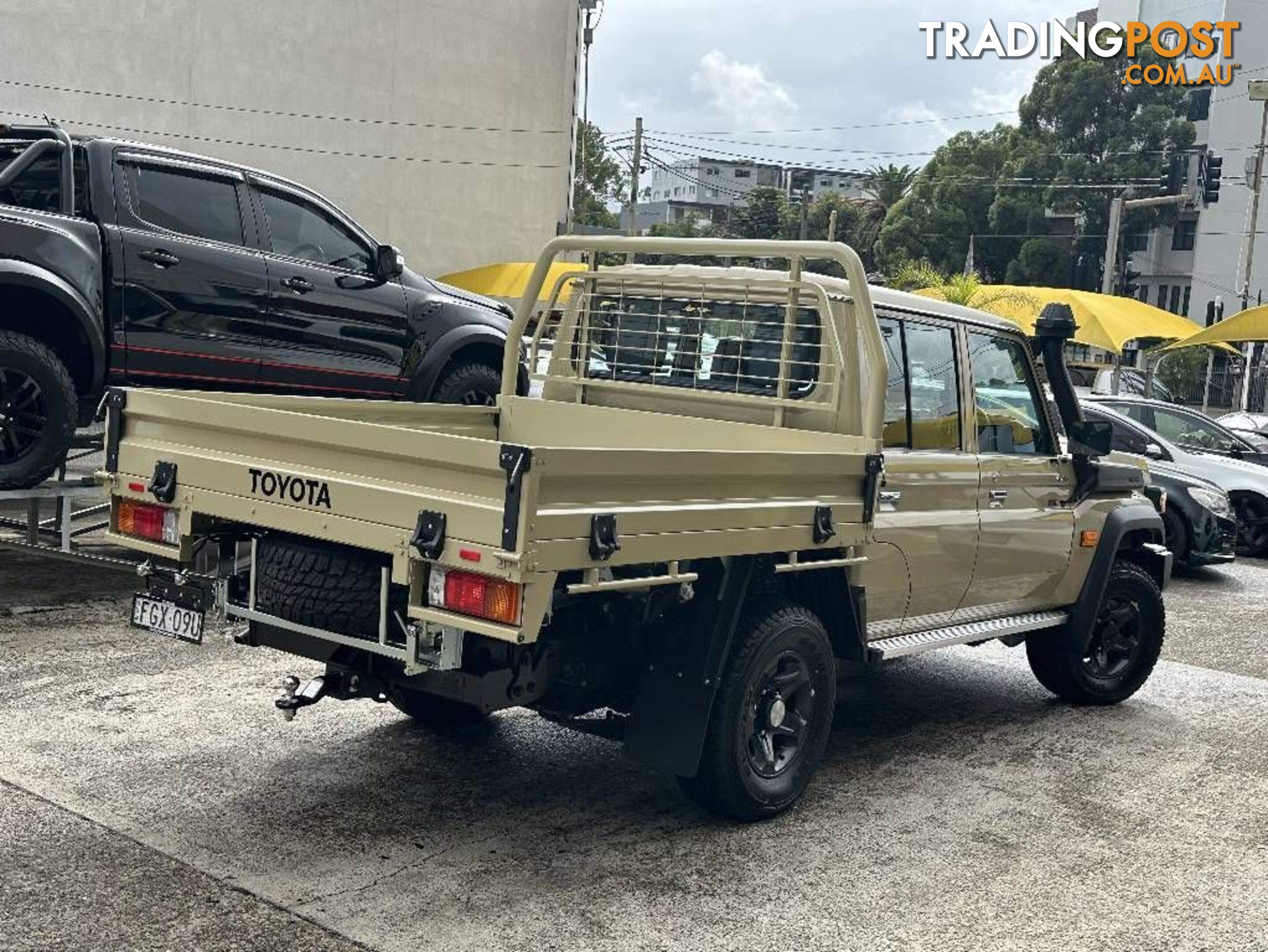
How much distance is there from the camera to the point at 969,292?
24578 mm

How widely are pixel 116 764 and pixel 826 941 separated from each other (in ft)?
9.24

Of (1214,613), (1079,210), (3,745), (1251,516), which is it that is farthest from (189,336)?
(1079,210)

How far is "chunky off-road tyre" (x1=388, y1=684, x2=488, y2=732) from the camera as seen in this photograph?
5.84 m

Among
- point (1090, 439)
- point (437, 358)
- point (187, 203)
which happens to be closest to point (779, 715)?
point (1090, 439)

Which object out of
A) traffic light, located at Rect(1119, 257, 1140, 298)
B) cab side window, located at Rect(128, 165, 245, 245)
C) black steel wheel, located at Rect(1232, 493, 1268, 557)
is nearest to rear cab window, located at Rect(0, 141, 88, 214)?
cab side window, located at Rect(128, 165, 245, 245)

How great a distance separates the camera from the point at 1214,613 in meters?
10.7

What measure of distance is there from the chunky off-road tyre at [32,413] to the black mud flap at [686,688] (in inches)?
140

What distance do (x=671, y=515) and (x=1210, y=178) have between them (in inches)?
1098

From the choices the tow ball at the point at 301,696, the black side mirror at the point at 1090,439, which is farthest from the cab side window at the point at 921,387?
the tow ball at the point at 301,696

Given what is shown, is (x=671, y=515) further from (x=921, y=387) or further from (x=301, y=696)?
(x=921, y=387)

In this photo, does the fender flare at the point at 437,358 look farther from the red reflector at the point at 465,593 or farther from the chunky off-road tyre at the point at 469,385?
the red reflector at the point at 465,593

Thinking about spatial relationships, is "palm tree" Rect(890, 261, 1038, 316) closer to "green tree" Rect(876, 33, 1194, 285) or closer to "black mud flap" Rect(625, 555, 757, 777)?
"black mud flap" Rect(625, 555, 757, 777)

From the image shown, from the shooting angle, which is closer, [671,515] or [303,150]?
[671,515]

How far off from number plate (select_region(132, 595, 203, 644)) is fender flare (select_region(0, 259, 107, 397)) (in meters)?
2.44
